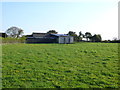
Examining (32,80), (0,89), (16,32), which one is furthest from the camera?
(16,32)

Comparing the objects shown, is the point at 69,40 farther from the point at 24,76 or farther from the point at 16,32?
the point at 24,76

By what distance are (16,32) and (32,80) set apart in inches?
1796

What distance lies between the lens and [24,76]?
377 centimetres

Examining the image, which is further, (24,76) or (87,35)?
(87,35)

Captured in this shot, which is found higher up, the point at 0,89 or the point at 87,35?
the point at 87,35

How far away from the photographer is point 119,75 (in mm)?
3918

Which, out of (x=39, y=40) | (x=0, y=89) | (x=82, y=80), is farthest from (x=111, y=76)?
(x=39, y=40)

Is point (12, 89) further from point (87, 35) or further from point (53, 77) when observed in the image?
point (87, 35)

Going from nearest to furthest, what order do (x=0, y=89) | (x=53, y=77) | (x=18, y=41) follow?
(x=0, y=89) < (x=53, y=77) < (x=18, y=41)

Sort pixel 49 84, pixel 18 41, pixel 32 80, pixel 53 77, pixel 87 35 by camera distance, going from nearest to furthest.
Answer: pixel 49 84
pixel 32 80
pixel 53 77
pixel 18 41
pixel 87 35

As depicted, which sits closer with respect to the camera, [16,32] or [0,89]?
[0,89]

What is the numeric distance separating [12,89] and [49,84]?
37.6 inches

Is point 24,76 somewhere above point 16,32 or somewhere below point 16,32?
below

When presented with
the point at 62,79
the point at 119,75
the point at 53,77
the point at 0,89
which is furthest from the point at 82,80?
the point at 0,89
